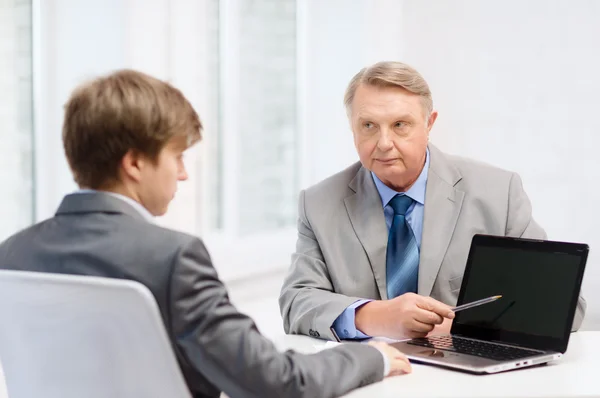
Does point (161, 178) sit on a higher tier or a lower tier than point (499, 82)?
lower

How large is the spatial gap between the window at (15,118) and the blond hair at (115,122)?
4.64 ft

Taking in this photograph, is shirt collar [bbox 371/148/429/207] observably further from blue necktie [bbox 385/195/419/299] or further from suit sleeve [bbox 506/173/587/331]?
suit sleeve [bbox 506/173/587/331]

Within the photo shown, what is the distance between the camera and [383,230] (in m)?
2.41

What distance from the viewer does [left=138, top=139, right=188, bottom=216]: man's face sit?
1.50 m

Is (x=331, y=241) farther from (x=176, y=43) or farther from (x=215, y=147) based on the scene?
(x=215, y=147)

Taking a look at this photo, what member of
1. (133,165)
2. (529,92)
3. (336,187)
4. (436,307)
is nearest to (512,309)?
(436,307)

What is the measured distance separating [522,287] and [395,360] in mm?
428

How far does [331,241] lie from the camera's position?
8.01ft

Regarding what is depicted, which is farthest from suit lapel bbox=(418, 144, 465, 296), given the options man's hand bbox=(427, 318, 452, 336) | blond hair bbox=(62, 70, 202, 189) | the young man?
blond hair bbox=(62, 70, 202, 189)

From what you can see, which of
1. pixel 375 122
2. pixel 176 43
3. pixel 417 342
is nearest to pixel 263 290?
pixel 176 43

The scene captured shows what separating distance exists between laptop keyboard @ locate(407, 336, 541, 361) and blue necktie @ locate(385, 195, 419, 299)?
0.33 m

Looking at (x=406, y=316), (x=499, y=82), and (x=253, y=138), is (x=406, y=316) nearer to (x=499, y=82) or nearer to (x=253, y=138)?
(x=253, y=138)

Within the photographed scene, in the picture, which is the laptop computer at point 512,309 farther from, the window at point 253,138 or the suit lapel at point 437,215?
the window at point 253,138

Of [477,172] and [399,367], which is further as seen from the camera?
[477,172]
